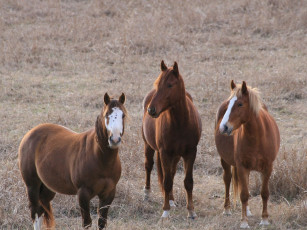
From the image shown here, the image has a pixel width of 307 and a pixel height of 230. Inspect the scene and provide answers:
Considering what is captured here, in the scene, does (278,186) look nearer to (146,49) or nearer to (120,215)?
(120,215)

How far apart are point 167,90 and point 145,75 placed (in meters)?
5.51

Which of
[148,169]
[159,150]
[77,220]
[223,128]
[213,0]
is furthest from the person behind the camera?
[213,0]

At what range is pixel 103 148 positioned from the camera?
15.0 ft

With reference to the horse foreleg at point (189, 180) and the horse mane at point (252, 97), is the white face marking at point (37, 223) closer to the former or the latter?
the horse foreleg at point (189, 180)

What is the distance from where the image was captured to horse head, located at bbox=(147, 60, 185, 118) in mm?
5535

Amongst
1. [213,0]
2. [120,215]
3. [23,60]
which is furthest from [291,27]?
[120,215]

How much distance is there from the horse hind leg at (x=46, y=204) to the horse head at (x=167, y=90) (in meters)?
1.32

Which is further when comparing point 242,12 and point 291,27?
point 242,12

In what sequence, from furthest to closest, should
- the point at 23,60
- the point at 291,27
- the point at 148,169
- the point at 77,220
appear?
1. the point at 291,27
2. the point at 23,60
3. the point at 148,169
4. the point at 77,220

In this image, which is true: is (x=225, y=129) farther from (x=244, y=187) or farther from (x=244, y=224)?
(x=244, y=224)

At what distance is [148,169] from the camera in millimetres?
6734

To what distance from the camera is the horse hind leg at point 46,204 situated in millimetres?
5254

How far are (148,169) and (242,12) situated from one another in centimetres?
873

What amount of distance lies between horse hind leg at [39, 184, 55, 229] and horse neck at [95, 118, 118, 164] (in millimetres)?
970
